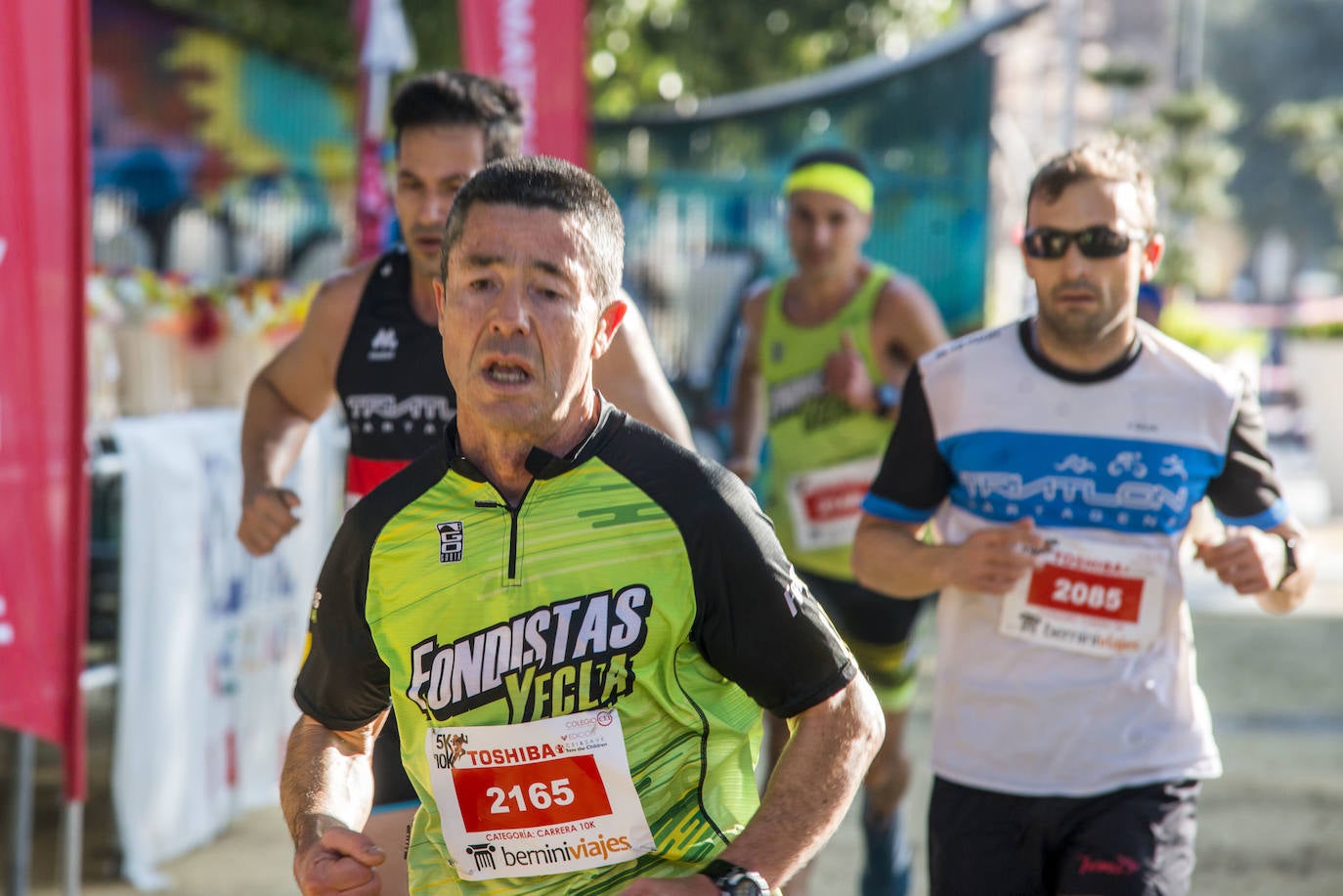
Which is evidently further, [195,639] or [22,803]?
[195,639]

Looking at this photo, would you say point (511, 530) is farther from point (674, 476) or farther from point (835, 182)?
point (835, 182)

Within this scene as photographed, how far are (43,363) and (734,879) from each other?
2.51 meters

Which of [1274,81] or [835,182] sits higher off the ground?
[1274,81]

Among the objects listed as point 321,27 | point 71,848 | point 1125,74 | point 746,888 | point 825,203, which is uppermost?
point 1125,74

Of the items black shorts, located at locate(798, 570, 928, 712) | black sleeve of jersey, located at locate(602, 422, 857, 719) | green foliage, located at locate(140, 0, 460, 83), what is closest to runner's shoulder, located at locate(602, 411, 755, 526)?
black sleeve of jersey, located at locate(602, 422, 857, 719)

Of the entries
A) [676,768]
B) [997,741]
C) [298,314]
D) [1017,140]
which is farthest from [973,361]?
[1017,140]

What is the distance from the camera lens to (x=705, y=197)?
1210 centimetres

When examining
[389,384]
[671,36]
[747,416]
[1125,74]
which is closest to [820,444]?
[747,416]

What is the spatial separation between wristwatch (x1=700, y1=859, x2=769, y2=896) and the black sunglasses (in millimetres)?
1866

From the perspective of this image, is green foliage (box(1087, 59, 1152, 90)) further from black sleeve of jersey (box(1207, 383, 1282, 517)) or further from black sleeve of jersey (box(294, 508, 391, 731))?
black sleeve of jersey (box(294, 508, 391, 731))

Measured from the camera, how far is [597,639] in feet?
7.25

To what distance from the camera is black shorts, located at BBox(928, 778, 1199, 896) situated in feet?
10.9

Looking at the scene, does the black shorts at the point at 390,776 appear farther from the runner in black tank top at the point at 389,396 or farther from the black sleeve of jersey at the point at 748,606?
the black sleeve of jersey at the point at 748,606

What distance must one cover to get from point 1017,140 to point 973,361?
12.0 meters
